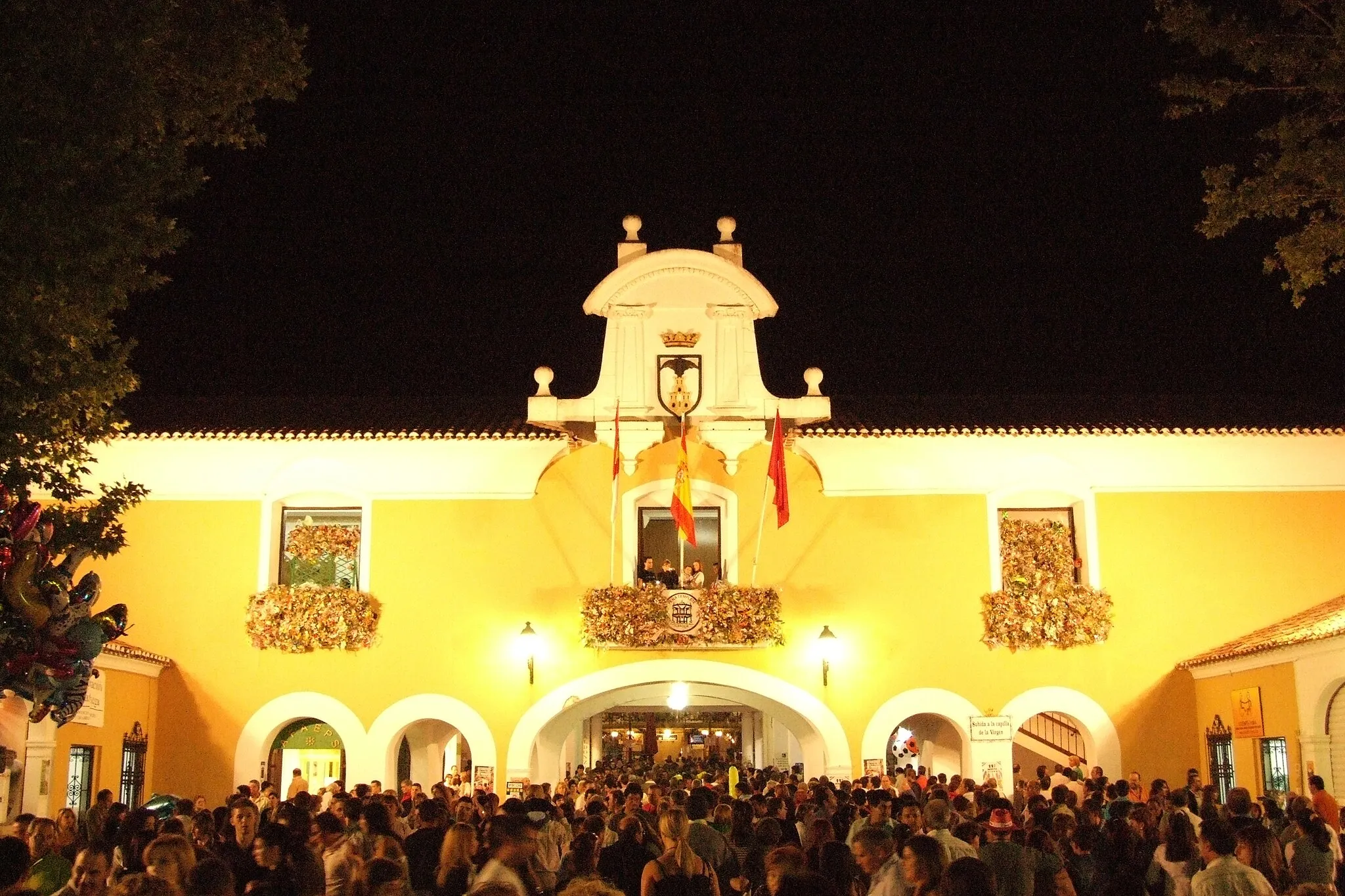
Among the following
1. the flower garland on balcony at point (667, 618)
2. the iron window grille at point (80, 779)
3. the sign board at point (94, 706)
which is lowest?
the iron window grille at point (80, 779)

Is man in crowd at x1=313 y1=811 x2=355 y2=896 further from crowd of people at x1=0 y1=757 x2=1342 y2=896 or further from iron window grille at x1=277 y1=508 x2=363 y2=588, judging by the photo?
iron window grille at x1=277 y1=508 x2=363 y2=588

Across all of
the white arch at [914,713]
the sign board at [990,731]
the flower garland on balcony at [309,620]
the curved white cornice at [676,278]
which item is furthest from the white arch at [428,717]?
the sign board at [990,731]

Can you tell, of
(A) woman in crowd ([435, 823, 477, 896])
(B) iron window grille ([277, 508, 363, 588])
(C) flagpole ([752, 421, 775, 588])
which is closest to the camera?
(A) woman in crowd ([435, 823, 477, 896])

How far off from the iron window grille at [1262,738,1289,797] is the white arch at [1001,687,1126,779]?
88.6 inches

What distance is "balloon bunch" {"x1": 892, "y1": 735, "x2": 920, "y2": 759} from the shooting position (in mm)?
25828

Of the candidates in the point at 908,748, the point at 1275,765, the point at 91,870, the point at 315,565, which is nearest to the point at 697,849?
the point at 91,870

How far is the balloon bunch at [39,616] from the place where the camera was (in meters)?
11.5

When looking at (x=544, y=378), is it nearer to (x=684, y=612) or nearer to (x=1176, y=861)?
(x=684, y=612)

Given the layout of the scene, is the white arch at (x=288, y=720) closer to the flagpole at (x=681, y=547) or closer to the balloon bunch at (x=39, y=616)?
the flagpole at (x=681, y=547)

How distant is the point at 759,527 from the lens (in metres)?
21.8

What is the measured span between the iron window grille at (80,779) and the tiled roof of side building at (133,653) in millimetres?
1321

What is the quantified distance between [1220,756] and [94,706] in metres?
15.8

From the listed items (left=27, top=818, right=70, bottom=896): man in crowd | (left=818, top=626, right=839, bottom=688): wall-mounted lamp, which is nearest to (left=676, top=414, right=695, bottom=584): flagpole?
(left=818, top=626, right=839, bottom=688): wall-mounted lamp

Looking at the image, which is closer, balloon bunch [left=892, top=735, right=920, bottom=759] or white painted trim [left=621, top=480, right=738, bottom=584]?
white painted trim [left=621, top=480, right=738, bottom=584]
